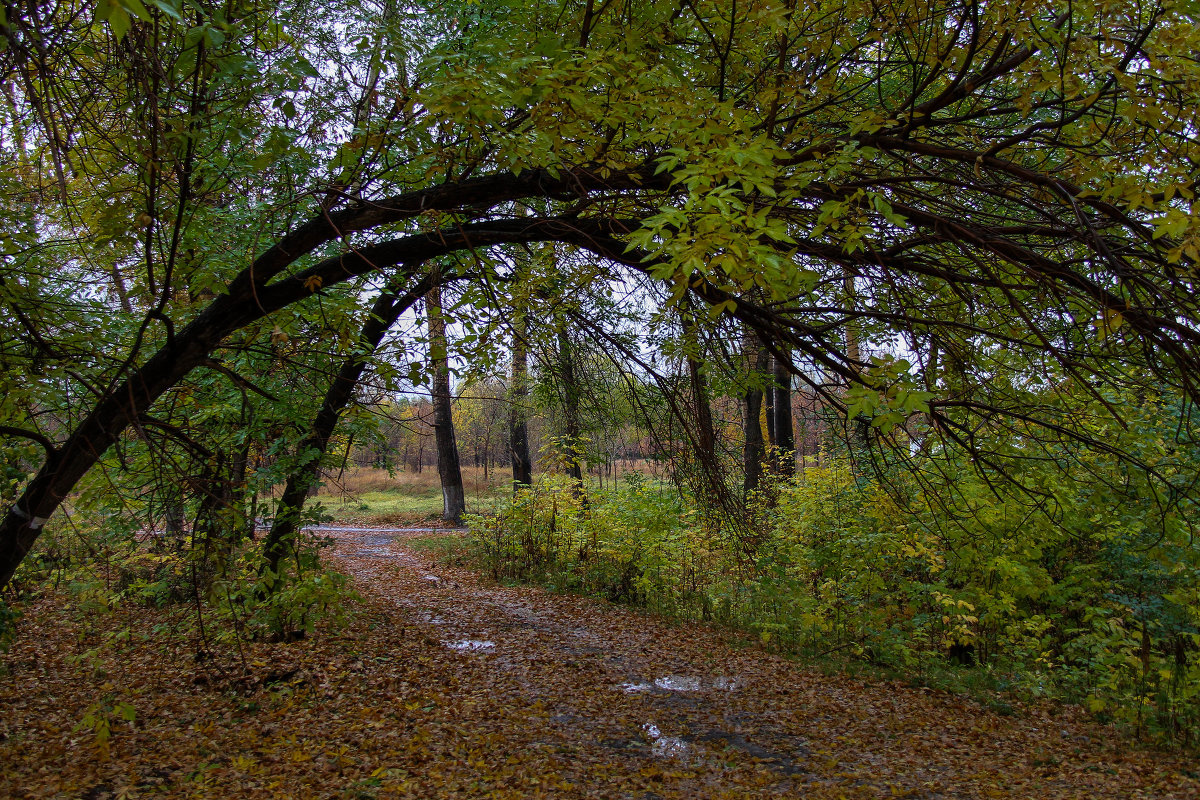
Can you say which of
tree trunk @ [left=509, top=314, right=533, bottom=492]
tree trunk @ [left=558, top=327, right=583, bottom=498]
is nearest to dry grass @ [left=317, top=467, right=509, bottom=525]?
tree trunk @ [left=509, top=314, right=533, bottom=492]

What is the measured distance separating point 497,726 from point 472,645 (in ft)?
7.22

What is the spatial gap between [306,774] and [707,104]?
14.5 ft

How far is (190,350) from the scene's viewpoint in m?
3.46

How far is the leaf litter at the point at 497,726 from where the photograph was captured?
163 inches

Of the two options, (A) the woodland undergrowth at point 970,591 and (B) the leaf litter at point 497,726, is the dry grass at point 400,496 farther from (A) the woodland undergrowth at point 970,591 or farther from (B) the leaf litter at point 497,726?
(B) the leaf litter at point 497,726

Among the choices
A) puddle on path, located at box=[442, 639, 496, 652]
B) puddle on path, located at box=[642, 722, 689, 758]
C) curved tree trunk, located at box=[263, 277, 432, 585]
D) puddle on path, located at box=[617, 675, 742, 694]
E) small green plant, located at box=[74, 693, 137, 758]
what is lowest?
puddle on path, located at box=[617, 675, 742, 694]

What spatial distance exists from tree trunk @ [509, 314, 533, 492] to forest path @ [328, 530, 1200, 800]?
2.61 m

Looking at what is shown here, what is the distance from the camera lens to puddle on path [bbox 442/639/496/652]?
706 centimetres

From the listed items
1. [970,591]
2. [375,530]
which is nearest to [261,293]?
[970,591]

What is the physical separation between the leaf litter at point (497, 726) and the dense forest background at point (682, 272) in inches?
27.5

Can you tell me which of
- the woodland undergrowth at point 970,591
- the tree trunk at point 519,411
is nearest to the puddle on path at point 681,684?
the woodland undergrowth at point 970,591

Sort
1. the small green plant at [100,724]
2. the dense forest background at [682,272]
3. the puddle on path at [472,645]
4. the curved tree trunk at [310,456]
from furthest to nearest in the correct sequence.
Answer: the puddle on path at [472,645] → the curved tree trunk at [310,456] → the small green plant at [100,724] → the dense forest background at [682,272]

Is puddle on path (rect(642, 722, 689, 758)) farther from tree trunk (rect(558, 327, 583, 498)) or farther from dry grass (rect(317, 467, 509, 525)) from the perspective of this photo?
dry grass (rect(317, 467, 509, 525))

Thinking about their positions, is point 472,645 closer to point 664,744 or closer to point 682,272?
point 664,744
